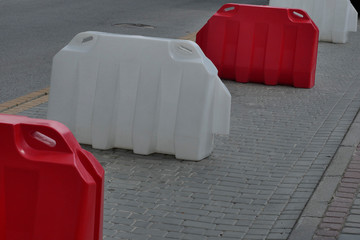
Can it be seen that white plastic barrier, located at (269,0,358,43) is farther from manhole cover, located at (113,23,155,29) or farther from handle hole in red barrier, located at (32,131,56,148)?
handle hole in red barrier, located at (32,131,56,148)

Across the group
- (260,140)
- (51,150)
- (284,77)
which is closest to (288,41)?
(284,77)

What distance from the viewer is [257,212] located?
6.39 meters

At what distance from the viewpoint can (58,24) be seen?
16812mm

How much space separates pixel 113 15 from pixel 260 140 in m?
10.7

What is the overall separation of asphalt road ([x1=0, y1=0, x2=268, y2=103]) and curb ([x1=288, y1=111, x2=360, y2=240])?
4036mm

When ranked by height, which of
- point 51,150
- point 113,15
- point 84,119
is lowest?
point 113,15

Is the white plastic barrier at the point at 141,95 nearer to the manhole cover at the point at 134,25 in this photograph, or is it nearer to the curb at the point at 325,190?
the curb at the point at 325,190

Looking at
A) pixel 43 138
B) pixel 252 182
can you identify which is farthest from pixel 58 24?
pixel 43 138

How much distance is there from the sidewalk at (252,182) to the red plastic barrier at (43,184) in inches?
49.8

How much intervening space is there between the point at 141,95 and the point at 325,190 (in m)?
1.94

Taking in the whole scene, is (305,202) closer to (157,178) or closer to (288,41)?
(157,178)

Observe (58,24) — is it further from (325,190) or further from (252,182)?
(325,190)

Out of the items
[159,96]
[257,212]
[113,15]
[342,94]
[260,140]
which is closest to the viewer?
[257,212]

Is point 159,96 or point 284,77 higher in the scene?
point 159,96
